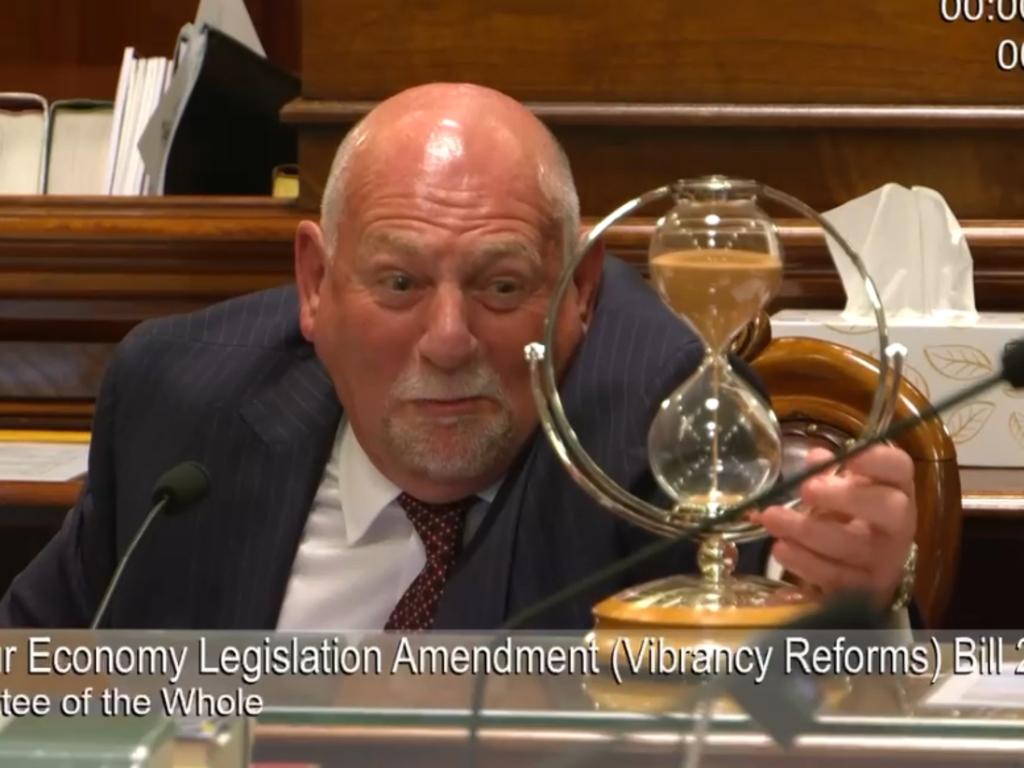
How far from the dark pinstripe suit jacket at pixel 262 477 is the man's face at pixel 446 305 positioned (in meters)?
0.06

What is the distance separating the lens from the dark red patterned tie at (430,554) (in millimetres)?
1368

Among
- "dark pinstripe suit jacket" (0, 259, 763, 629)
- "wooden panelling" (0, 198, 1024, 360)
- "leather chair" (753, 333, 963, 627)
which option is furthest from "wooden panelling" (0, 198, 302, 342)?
"leather chair" (753, 333, 963, 627)

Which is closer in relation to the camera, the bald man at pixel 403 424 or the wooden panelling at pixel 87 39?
the bald man at pixel 403 424

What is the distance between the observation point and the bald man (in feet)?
4.35

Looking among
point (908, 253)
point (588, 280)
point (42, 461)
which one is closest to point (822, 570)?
point (588, 280)

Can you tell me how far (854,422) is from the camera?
141 centimetres

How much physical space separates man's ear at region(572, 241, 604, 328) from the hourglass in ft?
1.51

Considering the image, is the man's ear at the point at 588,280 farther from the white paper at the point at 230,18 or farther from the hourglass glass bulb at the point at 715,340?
the white paper at the point at 230,18

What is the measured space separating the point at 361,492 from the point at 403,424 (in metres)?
0.12

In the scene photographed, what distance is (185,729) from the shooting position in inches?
23.8

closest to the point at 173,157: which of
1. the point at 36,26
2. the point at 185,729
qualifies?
the point at 36,26

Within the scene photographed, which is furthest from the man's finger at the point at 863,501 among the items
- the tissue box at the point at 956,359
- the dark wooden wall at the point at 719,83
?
the dark wooden wall at the point at 719,83

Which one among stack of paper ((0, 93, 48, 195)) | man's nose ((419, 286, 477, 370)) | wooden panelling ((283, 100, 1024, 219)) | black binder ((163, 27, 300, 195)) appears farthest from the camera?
stack of paper ((0, 93, 48, 195))

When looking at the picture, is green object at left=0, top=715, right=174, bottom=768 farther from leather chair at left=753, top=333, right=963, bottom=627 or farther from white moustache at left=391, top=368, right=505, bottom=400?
leather chair at left=753, top=333, right=963, bottom=627
